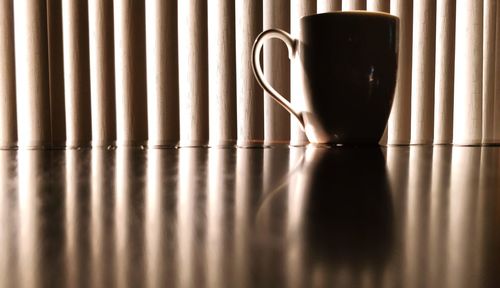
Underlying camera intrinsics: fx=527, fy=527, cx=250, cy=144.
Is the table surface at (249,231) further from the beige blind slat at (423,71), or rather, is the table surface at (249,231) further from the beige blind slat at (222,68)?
the beige blind slat at (423,71)

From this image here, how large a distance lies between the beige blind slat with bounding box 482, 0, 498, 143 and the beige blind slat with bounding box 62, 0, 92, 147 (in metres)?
1.10

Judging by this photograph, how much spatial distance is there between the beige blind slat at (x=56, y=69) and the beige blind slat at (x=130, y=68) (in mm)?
134

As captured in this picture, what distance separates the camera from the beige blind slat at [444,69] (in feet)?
4.83

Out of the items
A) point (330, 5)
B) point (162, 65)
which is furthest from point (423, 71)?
point (162, 65)

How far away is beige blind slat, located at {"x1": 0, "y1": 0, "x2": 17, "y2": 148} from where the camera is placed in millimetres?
1279

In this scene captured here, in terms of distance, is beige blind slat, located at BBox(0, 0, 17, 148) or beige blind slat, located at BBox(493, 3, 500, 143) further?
beige blind slat, located at BBox(493, 3, 500, 143)

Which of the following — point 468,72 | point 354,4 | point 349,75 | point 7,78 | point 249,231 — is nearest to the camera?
point 249,231

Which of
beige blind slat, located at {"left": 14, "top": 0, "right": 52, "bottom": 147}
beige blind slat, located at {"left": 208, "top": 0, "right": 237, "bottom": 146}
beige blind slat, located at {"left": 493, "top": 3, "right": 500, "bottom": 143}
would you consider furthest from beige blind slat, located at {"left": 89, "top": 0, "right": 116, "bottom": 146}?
beige blind slat, located at {"left": 493, "top": 3, "right": 500, "bottom": 143}

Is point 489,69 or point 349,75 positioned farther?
point 489,69

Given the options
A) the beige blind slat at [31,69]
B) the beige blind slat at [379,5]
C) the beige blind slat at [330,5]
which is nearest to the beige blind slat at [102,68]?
the beige blind slat at [31,69]

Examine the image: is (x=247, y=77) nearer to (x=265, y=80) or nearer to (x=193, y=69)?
(x=193, y=69)

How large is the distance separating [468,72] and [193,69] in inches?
30.8

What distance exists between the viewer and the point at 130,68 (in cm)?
133

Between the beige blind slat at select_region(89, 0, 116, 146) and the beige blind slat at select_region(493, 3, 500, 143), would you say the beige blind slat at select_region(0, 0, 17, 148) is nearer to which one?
the beige blind slat at select_region(89, 0, 116, 146)
